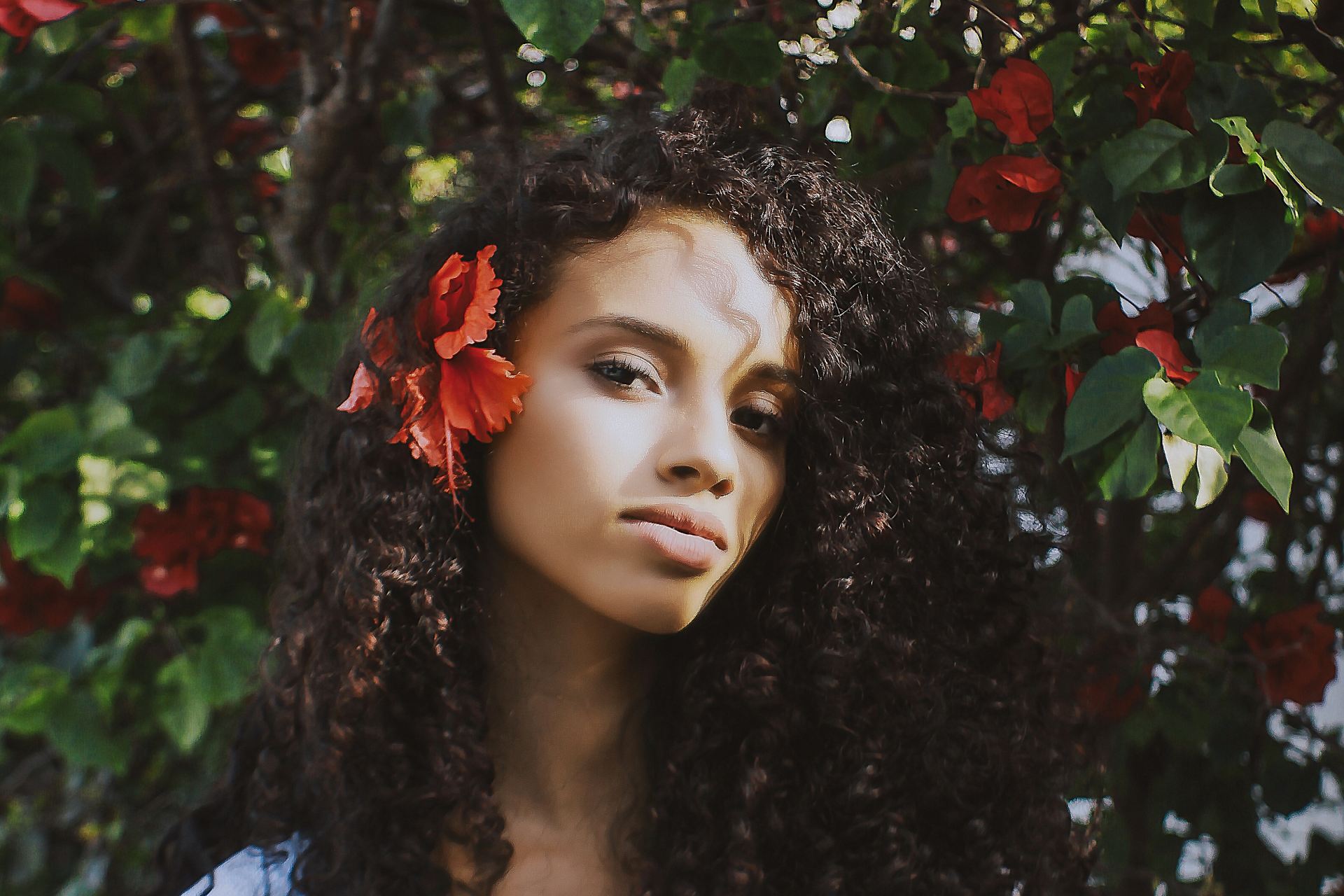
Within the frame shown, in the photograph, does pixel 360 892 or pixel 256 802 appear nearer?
pixel 360 892

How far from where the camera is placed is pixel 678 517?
87 centimetres

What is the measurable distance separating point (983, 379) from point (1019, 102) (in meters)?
0.23

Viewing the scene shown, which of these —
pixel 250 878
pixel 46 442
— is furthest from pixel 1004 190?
pixel 46 442

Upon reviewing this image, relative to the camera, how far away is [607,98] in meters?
1.74

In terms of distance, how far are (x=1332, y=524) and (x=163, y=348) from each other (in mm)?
1436

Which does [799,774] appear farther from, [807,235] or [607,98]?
[607,98]

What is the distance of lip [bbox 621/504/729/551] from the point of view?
872 millimetres

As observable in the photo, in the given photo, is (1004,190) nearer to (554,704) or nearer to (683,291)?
(683,291)

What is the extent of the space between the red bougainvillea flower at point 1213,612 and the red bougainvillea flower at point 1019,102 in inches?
25.2

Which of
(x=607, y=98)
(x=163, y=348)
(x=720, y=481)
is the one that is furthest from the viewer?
(x=607, y=98)

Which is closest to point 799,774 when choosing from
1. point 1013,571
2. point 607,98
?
point 1013,571

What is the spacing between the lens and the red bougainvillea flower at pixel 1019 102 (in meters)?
0.94

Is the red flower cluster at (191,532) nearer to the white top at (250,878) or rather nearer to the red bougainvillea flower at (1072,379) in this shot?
the white top at (250,878)

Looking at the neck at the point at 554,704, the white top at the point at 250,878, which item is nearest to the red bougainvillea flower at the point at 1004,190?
the neck at the point at 554,704
